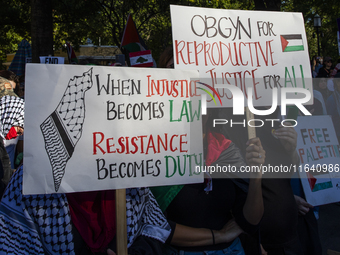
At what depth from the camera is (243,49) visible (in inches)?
86.0

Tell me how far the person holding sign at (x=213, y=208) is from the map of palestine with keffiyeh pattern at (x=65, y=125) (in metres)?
0.62

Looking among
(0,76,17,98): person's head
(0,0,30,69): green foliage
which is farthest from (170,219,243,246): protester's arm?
(0,0,30,69): green foliage

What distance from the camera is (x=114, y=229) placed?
1749 millimetres

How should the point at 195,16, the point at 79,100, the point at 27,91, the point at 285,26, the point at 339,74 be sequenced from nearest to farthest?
1. the point at 27,91
2. the point at 79,100
3. the point at 195,16
4. the point at 285,26
5. the point at 339,74

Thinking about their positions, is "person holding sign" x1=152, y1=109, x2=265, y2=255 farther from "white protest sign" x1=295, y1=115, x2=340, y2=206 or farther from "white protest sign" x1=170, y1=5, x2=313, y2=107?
"white protest sign" x1=295, y1=115, x2=340, y2=206

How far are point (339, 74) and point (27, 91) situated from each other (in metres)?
6.63

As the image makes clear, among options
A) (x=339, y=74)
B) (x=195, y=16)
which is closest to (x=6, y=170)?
(x=195, y=16)

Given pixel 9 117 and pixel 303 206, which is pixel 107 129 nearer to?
pixel 303 206

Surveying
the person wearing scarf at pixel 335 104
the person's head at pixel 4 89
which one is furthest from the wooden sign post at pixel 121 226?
the person wearing scarf at pixel 335 104

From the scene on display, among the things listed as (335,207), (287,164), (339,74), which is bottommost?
(335,207)

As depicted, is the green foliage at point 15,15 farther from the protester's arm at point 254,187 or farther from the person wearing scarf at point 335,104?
the protester's arm at point 254,187

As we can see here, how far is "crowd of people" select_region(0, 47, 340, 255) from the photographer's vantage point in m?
1.61

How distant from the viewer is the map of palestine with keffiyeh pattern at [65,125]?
1622mm

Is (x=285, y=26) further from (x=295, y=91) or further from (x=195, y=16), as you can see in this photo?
(x=195, y=16)
